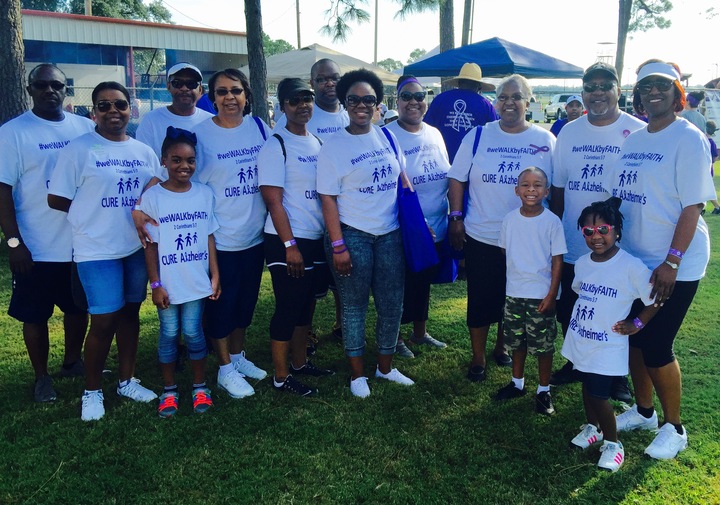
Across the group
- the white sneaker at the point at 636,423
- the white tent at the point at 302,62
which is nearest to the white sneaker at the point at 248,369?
the white sneaker at the point at 636,423

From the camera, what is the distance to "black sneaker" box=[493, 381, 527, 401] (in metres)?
3.89

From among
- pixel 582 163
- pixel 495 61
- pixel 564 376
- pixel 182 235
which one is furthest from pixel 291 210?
pixel 495 61

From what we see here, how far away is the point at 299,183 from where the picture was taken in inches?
145

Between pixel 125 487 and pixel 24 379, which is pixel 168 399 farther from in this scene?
pixel 24 379

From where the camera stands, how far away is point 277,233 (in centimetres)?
368

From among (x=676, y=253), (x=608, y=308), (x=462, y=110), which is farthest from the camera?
(x=462, y=110)

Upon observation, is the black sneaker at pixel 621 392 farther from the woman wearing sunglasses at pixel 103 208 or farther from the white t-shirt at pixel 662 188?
the woman wearing sunglasses at pixel 103 208

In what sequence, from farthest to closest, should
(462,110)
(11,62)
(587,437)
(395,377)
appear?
(11,62)
(462,110)
(395,377)
(587,437)

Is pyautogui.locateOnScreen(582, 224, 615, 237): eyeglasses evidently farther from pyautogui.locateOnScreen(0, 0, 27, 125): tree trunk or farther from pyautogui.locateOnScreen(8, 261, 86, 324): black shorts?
pyautogui.locateOnScreen(0, 0, 27, 125): tree trunk

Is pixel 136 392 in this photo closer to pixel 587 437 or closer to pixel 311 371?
pixel 311 371

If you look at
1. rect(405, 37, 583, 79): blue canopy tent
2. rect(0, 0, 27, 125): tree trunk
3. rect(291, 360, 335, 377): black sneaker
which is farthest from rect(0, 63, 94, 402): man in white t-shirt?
rect(405, 37, 583, 79): blue canopy tent

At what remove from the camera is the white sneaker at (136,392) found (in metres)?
3.84

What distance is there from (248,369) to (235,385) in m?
0.32

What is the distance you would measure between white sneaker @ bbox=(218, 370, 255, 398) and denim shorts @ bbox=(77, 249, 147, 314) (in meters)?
0.82
